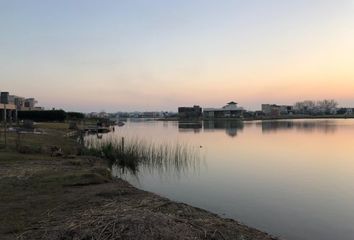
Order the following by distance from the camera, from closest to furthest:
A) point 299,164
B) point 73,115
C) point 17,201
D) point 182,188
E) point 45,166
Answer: point 17,201, point 45,166, point 182,188, point 299,164, point 73,115

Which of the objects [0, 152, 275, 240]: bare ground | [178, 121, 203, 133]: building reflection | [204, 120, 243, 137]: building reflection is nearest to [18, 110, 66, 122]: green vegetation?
[178, 121, 203, 133]: building reflection

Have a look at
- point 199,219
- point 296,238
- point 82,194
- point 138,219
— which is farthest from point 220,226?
point 82,194

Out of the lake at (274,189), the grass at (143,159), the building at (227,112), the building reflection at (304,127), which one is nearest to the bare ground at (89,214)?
the lake at (274,189)

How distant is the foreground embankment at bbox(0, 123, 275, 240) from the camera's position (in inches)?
284

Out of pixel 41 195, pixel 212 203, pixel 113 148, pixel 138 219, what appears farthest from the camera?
pixel 113 148

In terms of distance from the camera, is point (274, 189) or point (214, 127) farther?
point (214, 127)

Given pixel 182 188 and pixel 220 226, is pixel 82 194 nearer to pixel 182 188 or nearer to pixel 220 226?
pixel 220 226

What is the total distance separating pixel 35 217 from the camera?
9062 millimetres

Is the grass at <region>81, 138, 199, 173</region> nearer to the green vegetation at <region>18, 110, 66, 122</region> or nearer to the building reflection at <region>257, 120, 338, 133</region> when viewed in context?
the building reflection at <region>257, 120, 338, 133</region>

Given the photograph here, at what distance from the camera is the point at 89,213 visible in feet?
28.9

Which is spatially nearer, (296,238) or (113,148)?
(296,238)

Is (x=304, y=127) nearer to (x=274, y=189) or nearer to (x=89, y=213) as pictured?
(x=274, y=189)

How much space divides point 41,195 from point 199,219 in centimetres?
492

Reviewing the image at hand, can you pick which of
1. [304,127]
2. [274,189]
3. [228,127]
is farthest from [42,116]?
[274,189]
